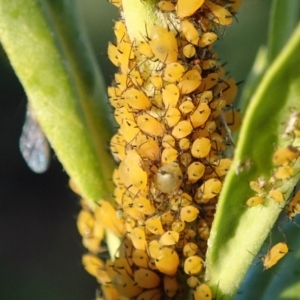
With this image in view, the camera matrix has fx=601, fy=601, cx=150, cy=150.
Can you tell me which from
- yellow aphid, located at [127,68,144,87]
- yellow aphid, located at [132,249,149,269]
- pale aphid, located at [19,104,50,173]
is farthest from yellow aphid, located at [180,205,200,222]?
pale aphid, located at [19,104,50,173]

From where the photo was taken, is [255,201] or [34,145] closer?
[255,201]

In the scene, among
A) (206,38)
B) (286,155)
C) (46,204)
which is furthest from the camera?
(46,204)

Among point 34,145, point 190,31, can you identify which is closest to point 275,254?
point 190,31

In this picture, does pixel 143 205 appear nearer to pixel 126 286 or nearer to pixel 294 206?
pixel 126 286

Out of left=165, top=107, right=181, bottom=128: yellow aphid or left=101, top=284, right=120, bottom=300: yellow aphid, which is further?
left=101, top=284, right=120, bottom=300: yellow aphid

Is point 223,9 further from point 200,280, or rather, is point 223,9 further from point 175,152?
point 200,280

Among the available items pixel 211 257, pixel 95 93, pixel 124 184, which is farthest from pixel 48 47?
pixel 211 257

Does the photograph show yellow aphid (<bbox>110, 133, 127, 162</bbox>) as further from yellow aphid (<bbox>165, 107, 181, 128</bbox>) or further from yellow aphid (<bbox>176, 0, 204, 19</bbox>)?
yellow aphid (<bbox>176, 0, 204, 19</bbox>)
